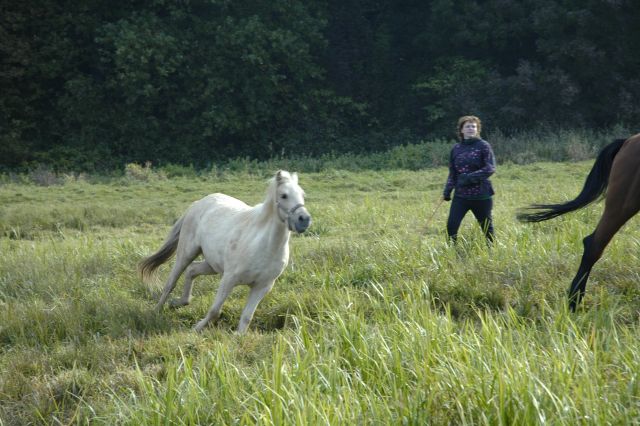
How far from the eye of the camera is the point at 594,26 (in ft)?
101

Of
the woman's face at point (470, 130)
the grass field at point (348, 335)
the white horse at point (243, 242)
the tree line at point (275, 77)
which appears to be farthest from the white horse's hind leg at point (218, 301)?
the tree line at point (275, 77)

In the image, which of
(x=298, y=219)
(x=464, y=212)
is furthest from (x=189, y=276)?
(x=464, y=212)

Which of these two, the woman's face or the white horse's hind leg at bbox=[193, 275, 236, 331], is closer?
the white horse's hind leg at bbox=[193, 275, 236, 331]

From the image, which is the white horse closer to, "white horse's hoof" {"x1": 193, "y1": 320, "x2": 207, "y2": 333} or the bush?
"white horse's hoof" {"x1": 193, "y1": 320, "x2": 207, "y2": 333}

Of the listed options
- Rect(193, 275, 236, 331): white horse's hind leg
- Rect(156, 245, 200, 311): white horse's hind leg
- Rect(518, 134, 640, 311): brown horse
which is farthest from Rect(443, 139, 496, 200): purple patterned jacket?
Rect(193, 275, 236, 331): white horse's hind leg

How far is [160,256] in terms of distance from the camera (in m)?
7.41

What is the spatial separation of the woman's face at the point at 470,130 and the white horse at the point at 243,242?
9.27ft

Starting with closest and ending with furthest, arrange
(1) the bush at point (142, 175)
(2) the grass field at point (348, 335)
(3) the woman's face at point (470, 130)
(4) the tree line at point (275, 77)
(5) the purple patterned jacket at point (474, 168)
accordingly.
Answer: (2) the grass field at point (348, 335)
(5) the purple patterned jacket at point (474, 168)
(3) the woman's face at point (470, 130)
(1) the bush at point (142, 175)
(4) the tree line at point (275, 77)

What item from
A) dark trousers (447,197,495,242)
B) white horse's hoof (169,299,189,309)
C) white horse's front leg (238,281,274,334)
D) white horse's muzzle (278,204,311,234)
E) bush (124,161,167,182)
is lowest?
bush (124,161,167,182)

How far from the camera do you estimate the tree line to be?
28.4 meters

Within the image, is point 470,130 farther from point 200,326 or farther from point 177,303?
point 200,326

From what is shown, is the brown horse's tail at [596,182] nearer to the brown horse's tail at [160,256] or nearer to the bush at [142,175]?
the brown horse's tail at [160,256]

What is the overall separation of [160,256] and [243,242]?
165 centimetres

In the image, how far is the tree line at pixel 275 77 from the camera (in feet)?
93.3
